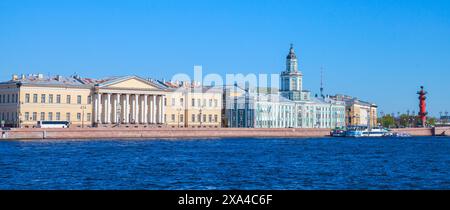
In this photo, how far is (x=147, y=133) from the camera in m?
52.8

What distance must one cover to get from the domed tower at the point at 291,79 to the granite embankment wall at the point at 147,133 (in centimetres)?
1042

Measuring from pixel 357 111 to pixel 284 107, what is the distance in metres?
18.9

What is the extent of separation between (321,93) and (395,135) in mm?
18472

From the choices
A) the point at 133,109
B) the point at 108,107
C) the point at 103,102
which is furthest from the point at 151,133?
the point at 133,109

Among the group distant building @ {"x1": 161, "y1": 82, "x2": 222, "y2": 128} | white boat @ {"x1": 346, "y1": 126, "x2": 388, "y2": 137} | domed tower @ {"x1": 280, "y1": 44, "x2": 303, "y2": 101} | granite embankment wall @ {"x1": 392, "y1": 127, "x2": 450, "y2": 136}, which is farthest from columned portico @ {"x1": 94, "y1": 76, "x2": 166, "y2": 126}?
granite embankment wall @ {"x1": 392, "y1": 127, "x2": 450, "y2": 136}

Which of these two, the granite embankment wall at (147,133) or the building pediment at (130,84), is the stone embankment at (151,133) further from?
the building pediment at (130,84)

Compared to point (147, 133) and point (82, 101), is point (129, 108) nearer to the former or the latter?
point (82, 101)

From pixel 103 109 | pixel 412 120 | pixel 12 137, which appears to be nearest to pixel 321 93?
pixel 412 120

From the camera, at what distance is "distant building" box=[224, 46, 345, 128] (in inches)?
2731

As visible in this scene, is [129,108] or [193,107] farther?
[193,107]

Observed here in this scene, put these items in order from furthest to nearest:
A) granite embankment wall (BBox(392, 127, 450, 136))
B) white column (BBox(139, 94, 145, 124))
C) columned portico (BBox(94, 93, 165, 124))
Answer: granite embankment wall (BBox(392, 127, 450, 136))
white column (BBox(139, 94, 145, 124))
columned portico (BBox(94, 93, 165, 124))

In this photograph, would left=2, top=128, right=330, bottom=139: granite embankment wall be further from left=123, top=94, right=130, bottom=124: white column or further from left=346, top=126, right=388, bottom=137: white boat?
left=123, top=94, right=130, bottom=124: white column

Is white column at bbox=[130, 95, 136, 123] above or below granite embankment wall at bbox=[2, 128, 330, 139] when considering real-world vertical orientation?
above

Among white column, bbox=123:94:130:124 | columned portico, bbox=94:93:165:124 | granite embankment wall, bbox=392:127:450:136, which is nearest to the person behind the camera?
columned portico, bbox=94:93:165:124
